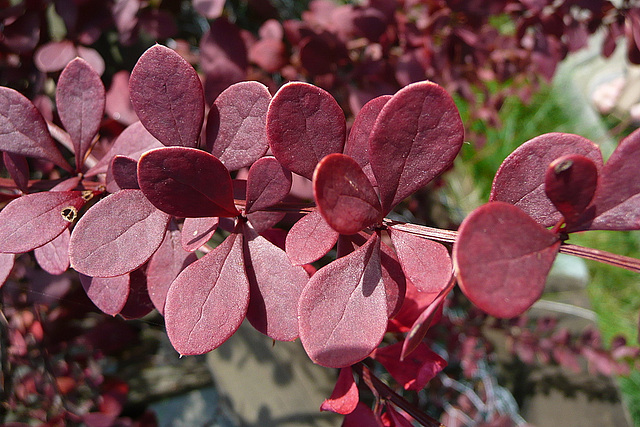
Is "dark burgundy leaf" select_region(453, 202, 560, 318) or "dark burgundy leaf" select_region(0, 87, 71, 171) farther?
"dark burgundy leaf" select_region(0, 87, 71, 171)

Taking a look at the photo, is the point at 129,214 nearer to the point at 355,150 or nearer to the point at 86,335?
the point at 355,150

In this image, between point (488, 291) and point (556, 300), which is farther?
point (556, 300)

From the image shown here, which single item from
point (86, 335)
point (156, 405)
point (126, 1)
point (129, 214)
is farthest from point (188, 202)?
point (156, 405)

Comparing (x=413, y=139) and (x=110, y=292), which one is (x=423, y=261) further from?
(x=110, y=292)

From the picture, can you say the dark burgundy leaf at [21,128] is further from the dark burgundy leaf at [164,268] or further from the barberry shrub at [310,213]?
the dark burgundy leaf at [164,268]

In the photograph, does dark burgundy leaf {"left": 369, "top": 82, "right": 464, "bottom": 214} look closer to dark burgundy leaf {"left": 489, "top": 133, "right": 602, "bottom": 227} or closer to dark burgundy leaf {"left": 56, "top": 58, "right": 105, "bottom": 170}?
dark burgundy leaf {"left": 489, "top": 133, "right": 602, "bottom": 227}

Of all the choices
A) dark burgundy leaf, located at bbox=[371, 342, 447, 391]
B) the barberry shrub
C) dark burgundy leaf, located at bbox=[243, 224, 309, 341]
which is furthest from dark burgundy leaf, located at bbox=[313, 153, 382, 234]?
dark burgundy leaf, located at bbox=[371, 342, 447, 391]

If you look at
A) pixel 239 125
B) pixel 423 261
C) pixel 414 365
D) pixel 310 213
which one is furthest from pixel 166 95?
pixel 414 365

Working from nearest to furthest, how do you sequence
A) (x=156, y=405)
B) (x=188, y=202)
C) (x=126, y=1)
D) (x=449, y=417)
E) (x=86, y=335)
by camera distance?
(x=188, y=202), (x=126, y=1), (x=86, y=335), (x=449, y=417), (x=156, y=405)
